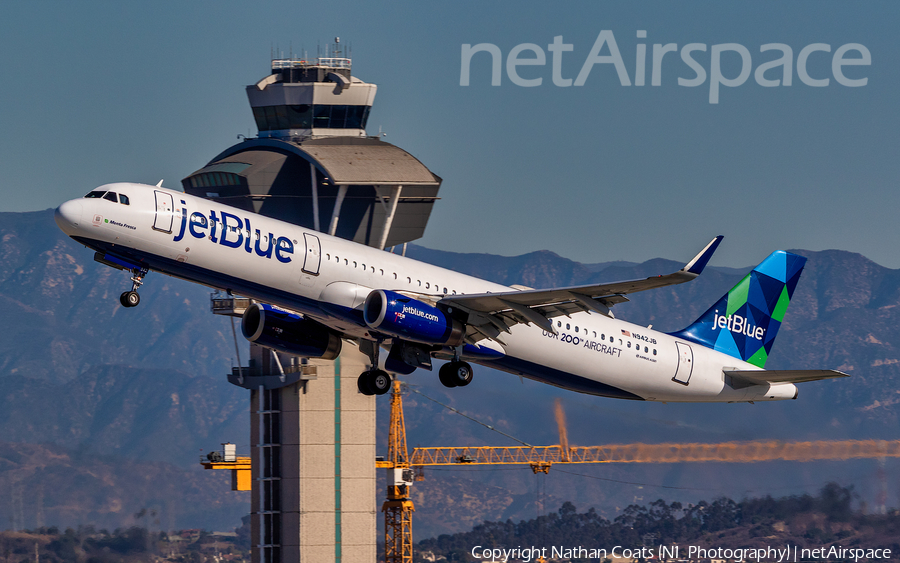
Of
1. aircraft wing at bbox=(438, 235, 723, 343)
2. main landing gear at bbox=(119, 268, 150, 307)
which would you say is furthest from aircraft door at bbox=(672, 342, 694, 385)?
main landing gear at bbox=(119, 268, 150, 307)

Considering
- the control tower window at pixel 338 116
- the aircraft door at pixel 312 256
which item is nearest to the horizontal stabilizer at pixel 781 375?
the aircraft door at pixel 312 256

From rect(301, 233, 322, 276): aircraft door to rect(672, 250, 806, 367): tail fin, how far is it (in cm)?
1709

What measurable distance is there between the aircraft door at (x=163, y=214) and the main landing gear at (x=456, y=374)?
11.1 m

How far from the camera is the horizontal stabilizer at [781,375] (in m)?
48.1

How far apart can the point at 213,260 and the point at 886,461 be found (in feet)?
157

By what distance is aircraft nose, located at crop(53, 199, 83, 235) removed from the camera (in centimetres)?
4134

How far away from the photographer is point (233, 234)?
1694 inches

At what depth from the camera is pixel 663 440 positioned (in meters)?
81.7

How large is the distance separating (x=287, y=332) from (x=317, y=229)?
31135 mm

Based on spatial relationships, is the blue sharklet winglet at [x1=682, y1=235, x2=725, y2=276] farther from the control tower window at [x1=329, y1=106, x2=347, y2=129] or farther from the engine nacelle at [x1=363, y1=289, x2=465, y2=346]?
the control tower window at [x1=329, y1=106, x2=347, y2=129]

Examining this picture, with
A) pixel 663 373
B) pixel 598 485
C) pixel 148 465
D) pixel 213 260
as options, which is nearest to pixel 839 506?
pixel 663 373

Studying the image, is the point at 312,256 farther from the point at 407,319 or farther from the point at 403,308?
the point at 407,319

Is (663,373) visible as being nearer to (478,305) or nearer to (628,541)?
(478,305)

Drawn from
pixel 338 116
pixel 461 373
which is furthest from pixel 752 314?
pixel 338 116
